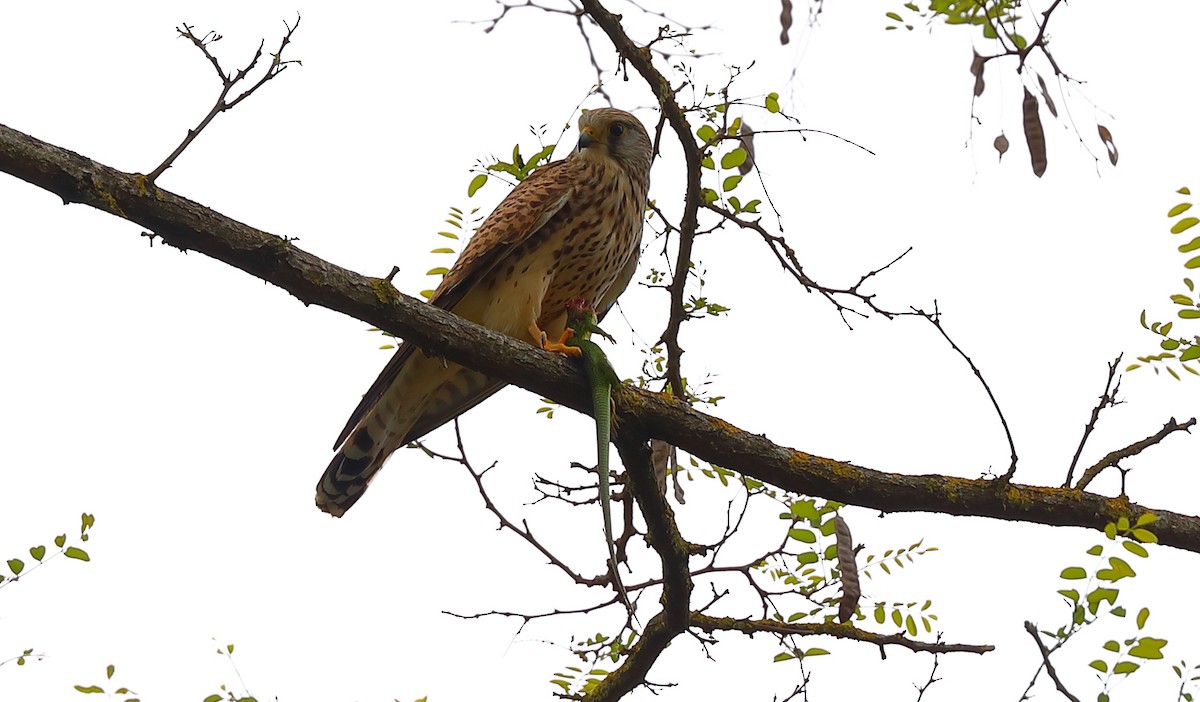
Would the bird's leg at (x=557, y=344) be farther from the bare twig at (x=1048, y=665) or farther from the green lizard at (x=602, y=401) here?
the bare twig at (x=1048, y=665)

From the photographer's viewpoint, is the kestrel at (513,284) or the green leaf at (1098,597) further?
the kestrel at (513,284)

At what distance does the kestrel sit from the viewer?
3436 millimetres

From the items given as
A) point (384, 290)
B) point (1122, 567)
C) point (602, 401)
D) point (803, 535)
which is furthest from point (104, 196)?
point (1122, 567)

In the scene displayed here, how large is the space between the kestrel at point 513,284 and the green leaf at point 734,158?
2.06 ft

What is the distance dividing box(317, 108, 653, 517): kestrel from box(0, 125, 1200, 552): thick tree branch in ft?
2.62

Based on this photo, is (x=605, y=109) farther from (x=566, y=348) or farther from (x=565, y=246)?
(x=566, y=348)

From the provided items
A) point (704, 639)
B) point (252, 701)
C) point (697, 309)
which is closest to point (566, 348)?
point (697, 309)

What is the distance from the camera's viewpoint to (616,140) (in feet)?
12.9

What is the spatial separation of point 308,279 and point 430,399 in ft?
4.11

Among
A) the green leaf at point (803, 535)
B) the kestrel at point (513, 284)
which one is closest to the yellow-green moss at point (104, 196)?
the kestrel at point (513, 284)

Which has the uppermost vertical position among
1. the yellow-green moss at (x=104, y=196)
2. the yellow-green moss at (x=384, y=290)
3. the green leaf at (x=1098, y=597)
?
the yellow-green moss at (x=104, y=196)

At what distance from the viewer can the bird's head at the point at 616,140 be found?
152 inches

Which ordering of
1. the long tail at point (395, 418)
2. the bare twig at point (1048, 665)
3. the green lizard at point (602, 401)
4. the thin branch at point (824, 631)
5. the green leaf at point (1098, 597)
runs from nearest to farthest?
the bare twig at point (1048, 665) < the green leaf at point (1098, 597) < the green lizard at point (602, 401) < the thin branch at point (824, 631) < the long tail at point (395, 418)

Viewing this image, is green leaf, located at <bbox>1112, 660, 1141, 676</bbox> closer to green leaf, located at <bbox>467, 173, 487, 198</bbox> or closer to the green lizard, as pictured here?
the green lizard
